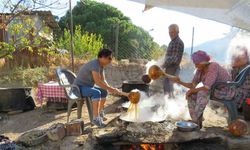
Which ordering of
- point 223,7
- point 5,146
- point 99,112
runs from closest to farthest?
point 223,7 < point 5,146 < point 99,112

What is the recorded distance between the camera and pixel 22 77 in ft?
34.7

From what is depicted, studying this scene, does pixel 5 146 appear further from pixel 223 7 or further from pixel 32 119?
pixel 223 7

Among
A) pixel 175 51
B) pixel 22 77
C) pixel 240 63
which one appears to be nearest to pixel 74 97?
pixel 175 51

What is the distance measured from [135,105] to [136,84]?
6.71ft

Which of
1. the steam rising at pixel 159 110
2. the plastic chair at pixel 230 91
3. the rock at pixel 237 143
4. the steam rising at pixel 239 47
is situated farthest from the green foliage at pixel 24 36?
the rock at pixel 237 143

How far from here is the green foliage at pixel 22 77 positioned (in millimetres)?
10297

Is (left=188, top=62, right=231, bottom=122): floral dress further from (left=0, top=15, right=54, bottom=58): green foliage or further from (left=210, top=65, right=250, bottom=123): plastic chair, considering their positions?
(left=0, top=15, right=54, bottom=58): green foliage

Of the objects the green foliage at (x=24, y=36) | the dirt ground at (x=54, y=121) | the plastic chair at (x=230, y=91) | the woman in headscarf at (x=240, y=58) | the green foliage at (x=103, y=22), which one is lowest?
the dirt ground at (x=54, y=121)

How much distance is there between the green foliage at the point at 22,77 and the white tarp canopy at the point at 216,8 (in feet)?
24.1

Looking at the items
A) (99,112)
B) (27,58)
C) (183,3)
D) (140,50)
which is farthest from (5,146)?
(140,50)

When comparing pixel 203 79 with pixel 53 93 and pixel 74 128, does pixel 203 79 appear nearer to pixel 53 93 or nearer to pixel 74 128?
pixel 74 128

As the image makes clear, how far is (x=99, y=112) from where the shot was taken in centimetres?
539

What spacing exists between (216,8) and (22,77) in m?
8.33

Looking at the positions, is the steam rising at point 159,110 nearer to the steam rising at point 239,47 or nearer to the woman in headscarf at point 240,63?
the woman in headscarf at point 240,63
